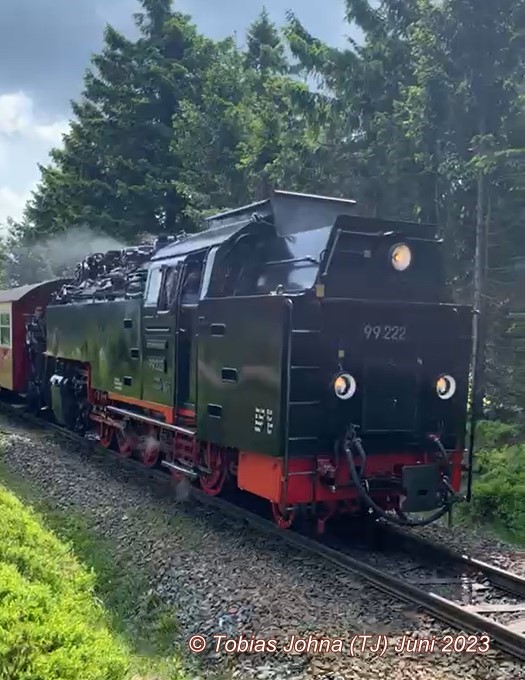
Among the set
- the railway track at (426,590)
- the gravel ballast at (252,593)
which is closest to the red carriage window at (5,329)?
the gravel ballast at (252,593)

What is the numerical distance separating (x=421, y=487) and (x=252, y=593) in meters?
1.79

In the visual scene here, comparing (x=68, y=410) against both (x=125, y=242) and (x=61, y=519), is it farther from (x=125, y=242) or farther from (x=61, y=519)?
(x=125, y=242)

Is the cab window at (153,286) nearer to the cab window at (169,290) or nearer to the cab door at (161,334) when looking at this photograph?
the cab door at (161,334)

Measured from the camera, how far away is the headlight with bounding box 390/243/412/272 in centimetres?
711

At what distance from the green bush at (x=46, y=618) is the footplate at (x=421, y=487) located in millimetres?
2678

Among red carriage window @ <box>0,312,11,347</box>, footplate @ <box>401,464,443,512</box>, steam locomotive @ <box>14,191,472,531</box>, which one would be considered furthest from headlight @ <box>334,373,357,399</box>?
red carriage window @ <box>0,312,11,347</box>

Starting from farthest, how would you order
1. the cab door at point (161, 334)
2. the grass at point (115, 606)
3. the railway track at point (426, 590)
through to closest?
the cab door at point (161, 334) < the railway track at point (426, 590) < the grass at point (115, 606)

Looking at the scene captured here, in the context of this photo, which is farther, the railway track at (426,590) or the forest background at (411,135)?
the forest background at (411,135)

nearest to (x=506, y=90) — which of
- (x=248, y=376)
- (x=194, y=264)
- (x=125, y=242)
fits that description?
(x=194, y=264)

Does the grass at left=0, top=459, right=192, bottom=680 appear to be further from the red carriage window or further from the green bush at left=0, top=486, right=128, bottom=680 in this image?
the red carriage window

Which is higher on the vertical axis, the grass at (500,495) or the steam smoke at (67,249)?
the steam smoke at (67,249)

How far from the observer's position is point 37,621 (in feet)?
13.8

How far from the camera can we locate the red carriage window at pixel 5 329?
54.0 ft

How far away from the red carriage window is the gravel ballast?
7.84 meters
